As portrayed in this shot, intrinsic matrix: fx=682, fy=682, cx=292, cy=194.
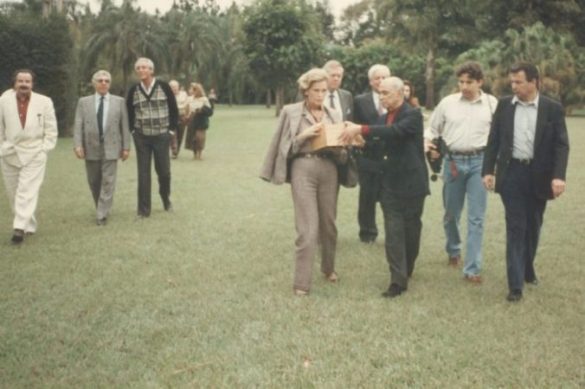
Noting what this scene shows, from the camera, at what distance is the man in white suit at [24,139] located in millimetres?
8547

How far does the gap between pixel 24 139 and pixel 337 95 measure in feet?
13.2

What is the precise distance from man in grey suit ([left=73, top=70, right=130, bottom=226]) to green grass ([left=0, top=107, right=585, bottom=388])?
50cm

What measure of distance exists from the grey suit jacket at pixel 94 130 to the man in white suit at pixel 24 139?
2.80 ft

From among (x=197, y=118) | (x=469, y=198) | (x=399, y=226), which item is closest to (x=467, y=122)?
(x=469, y=198)

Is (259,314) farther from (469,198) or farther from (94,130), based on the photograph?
(94,130)

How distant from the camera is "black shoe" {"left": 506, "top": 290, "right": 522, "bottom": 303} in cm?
593

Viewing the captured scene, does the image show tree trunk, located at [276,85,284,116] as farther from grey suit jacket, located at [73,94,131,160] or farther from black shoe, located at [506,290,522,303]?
black shoe, located at [506,290,522,303]

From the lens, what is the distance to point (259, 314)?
561 cm

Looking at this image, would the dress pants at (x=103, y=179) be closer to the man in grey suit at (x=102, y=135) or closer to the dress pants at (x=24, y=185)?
the man in grey suit at (x=102, y=135)

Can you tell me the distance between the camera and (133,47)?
152ft

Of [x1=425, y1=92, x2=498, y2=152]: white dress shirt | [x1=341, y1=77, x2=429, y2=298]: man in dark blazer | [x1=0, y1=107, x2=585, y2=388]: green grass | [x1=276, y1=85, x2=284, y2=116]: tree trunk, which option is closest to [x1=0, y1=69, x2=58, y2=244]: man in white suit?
[x1=0, y1=107, x2=585, y2=388]: green grass

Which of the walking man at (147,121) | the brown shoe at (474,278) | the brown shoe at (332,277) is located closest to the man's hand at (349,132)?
the brown shoe at (332,277)

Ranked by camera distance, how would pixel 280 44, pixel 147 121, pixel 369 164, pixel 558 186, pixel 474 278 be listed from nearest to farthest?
pixel 558 186 < pixel 474 278 < pixel 369 164 < pixel 147 121 < pixel 280 44

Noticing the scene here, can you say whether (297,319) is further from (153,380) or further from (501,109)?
(501,109)
